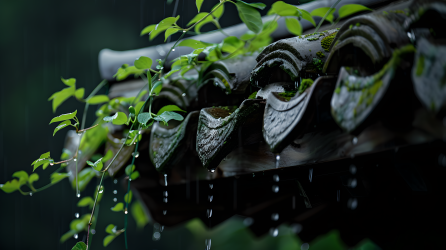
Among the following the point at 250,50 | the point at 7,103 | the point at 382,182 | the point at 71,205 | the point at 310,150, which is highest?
the point at 250,50

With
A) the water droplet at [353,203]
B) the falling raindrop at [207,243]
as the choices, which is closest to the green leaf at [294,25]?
the water droplet at [353,203]

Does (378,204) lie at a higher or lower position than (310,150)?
lower

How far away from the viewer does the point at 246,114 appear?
735mm

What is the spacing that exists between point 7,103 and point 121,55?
156 inches

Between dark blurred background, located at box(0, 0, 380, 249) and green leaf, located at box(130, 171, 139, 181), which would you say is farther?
dark blurred background, located at box(0, 0, 380, 249)

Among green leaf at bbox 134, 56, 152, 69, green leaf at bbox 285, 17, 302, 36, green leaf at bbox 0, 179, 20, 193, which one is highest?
green leaf at bbox 285, 17, 302, 36

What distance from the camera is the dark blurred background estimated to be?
13.1 ft

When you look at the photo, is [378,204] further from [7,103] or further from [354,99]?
[7,103]

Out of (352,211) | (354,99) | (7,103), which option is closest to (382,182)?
(352,211)

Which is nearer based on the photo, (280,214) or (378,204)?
(378,204)

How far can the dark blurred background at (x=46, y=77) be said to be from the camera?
4008 millimetres

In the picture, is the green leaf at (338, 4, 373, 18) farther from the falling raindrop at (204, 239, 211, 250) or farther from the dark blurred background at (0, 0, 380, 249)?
the dark blurred background at (0, 0, 380, 249)

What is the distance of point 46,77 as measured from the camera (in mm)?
4727

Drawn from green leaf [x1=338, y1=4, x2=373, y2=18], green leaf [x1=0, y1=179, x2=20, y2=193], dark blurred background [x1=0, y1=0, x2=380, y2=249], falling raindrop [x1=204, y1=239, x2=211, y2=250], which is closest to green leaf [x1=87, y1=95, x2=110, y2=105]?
green leaf [x1=0, y1=179, x2=20, y2=193]
